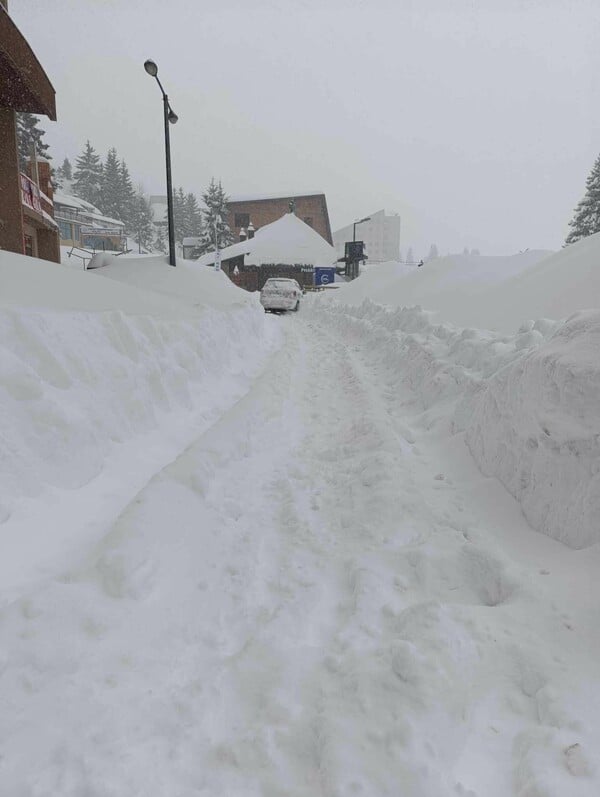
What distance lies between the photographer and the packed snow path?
64.3 inches

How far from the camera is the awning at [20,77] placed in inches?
324

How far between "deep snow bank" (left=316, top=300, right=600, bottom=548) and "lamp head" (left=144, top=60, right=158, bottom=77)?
11.3 m

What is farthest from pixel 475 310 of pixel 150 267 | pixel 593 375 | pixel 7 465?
pixel 7 465

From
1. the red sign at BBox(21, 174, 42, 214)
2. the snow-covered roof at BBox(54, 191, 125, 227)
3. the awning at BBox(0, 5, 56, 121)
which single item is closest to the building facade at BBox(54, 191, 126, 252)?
the snow-covered roof at BBox(54, 191, 125, 227)

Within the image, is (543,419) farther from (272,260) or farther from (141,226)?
(141,226)

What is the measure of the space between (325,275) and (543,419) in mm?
39425

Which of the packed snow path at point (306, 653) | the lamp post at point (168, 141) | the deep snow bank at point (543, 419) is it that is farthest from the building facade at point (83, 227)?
the packed snow path at point (306, 653)

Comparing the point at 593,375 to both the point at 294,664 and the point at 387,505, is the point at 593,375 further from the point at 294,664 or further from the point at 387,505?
the point at 294,664

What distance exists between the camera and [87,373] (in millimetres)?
4312

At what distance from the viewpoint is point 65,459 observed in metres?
3.57

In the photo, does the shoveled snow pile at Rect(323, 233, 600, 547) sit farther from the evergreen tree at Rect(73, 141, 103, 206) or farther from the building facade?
the evergreen tree at Rect(73, 141, 103, 206)

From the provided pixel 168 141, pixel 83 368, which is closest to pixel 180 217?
pixel 168 141

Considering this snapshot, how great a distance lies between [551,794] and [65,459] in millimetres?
3392

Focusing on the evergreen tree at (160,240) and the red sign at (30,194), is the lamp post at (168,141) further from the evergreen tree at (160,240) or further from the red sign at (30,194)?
the evergreen tree at (160,240)
